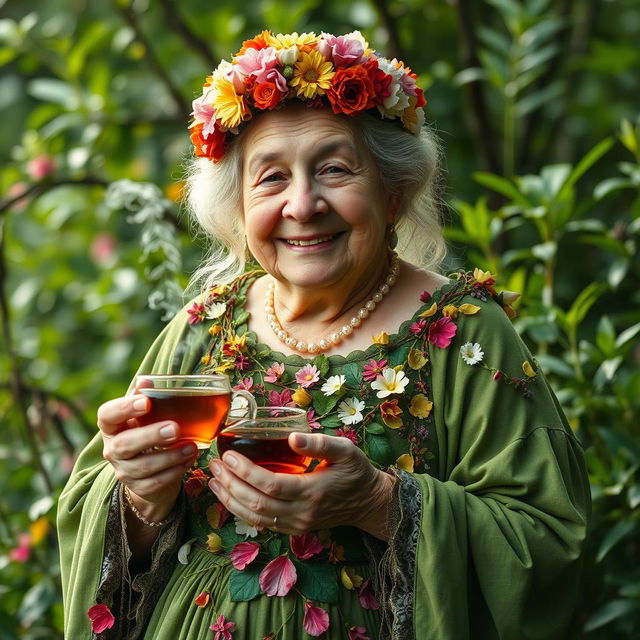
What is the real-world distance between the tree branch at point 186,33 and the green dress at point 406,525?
2109mm

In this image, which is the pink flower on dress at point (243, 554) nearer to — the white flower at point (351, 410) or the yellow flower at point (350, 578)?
the yellow flower at point (350, 578)

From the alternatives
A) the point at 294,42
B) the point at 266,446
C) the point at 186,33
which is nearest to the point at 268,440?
the point at 266,446

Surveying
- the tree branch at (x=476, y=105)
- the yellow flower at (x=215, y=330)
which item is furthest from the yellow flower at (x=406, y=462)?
the tree branch at (x=476, y=105)

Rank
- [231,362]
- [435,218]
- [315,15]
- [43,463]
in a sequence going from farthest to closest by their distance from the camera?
1. [315,15]
2. [43,463]
3. [435,218]
4. [231,362]

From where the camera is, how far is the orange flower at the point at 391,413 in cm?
212

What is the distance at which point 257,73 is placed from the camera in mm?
2129

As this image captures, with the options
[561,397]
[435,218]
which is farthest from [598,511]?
[435,218]

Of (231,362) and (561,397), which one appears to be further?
(561,397)

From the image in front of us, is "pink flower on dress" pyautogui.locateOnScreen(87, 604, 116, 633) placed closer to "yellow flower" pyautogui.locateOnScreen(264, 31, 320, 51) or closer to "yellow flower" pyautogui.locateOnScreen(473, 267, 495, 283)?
"yellow flower" pyautogui.locateOnScreen(473, 267, 495, 283)

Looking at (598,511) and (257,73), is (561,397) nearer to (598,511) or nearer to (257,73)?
(598,511)

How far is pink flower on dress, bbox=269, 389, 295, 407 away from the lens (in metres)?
2.20

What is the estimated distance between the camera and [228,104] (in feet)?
7.17

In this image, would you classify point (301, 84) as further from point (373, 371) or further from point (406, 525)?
point (406, 525)

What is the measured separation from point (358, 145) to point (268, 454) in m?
0.70
